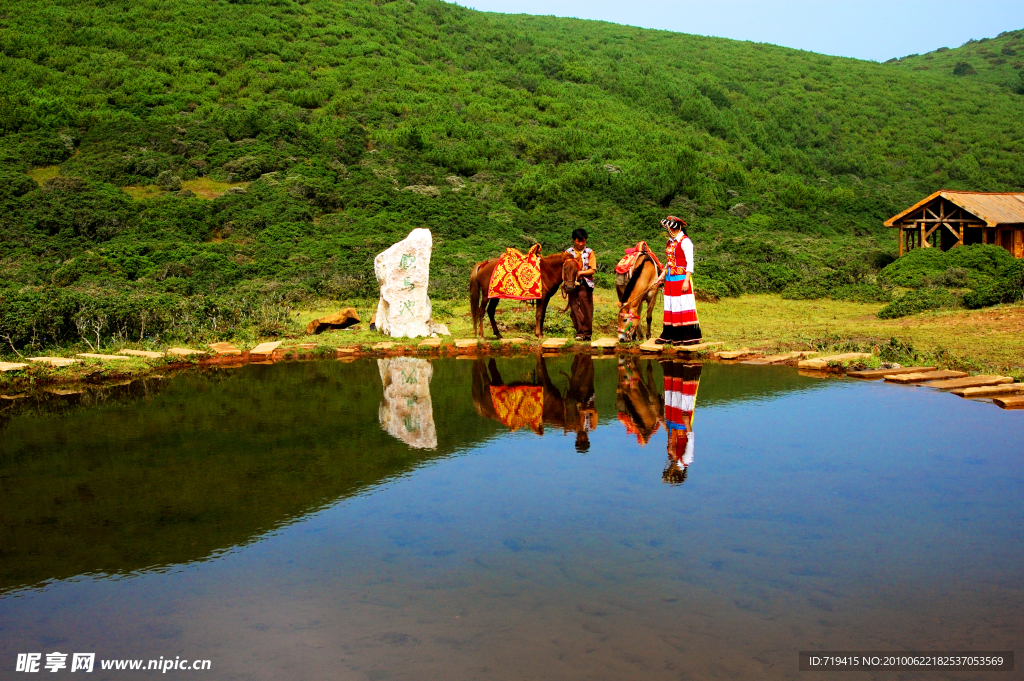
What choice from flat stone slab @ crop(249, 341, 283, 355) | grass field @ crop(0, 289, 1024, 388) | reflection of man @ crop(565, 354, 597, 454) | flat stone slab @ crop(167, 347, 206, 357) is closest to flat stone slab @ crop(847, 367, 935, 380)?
grass field @ crop(0, 289, 1024, 388)

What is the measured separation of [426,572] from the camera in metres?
5.43

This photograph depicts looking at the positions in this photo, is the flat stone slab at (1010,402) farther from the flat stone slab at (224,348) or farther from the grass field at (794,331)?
the flat stone slab at (224,348)

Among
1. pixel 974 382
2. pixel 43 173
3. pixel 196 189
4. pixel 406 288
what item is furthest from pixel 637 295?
pixel 43 173

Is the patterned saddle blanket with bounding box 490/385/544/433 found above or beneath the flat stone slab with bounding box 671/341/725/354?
beneath

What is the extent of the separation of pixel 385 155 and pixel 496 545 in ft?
126

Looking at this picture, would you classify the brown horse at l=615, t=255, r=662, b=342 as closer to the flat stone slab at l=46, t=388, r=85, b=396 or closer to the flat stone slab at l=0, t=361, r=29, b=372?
the flat stone slab at l=46, t=388, r=85, b=396

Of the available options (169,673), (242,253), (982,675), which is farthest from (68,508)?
(242,253)

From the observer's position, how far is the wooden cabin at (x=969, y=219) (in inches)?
1144

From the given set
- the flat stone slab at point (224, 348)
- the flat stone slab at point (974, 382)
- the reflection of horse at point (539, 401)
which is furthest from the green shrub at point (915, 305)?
the flat stone slab at point (224, 348)

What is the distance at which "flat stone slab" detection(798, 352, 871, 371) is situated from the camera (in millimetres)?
12000

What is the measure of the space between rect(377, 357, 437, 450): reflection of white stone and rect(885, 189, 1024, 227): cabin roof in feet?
76.7

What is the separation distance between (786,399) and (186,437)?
23.0ft

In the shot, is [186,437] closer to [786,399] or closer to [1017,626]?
[786,399]

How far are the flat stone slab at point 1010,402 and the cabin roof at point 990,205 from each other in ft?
71.2
